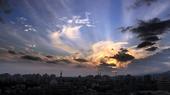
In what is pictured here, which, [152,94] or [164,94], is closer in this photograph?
[164,94]

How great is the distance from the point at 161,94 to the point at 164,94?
21.6 feet

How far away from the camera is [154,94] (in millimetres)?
197000

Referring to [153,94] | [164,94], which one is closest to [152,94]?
[153,94]

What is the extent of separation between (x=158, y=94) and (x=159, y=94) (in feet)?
4.68

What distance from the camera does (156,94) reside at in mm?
197875

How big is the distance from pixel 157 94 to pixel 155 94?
4.30 feet

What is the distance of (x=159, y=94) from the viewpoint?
630 feet

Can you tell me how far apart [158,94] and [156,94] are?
456 centimetres

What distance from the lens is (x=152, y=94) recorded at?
19988 cm

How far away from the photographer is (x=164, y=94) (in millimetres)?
186250

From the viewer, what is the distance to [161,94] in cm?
19275

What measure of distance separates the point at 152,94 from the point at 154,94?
299cm

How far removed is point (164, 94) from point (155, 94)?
37.9ft

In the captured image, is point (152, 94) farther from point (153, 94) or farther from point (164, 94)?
point (164, 94)
